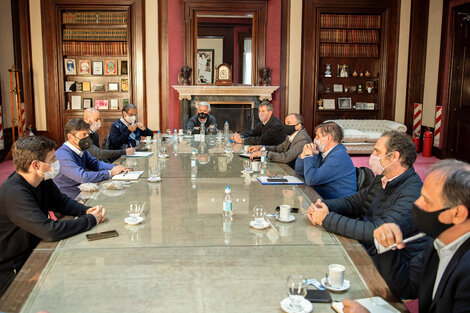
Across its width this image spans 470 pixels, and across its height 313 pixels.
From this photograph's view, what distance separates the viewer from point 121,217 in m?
2.59

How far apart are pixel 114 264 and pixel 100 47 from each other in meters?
8.27

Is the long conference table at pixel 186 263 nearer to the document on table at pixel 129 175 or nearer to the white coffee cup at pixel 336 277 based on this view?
the white coffee cup at pixel 336 277

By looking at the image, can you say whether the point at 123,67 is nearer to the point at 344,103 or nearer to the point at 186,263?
the point at 344,103

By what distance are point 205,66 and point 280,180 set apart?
6.27 meters

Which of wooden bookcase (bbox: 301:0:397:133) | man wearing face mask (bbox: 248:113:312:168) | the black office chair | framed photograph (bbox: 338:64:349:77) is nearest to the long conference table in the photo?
the black office chair

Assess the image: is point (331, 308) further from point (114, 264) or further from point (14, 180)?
point (14, 180)

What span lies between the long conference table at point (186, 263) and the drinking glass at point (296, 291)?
7cm

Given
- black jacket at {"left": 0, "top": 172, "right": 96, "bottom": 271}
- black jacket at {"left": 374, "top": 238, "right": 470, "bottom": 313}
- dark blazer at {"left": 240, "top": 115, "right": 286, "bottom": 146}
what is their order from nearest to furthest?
black jacket at {"left": 374, "top": 238, "right": 470, "bottom": 313} → black jacket at {"left": 0, "top": 172, "right": 96, "bottom": 271} → dark blazer at {"left": 240, "top": 115, "right": 286, "bottom": 146}

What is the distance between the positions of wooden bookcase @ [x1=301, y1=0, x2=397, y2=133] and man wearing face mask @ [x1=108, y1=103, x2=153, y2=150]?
4.36 m

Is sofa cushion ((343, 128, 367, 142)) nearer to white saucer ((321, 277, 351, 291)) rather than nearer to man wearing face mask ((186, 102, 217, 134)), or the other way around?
man wearing face mask ((186, 102, 217, 134))

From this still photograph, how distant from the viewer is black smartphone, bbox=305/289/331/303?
164cm

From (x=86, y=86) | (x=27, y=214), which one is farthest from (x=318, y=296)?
(x=86, y=86)

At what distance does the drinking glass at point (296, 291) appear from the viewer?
1569 millimetres

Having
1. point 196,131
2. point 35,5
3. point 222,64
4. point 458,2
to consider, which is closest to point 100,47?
point 35,5
